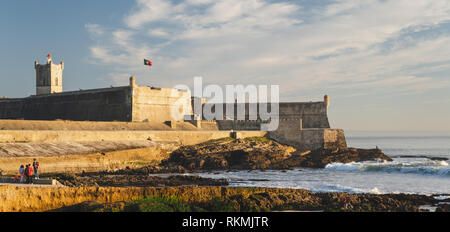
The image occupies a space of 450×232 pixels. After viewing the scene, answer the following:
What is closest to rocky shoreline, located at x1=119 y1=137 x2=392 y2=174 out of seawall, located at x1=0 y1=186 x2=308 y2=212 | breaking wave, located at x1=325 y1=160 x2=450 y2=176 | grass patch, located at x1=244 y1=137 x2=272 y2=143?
grass patch, located at x1=244 y1=137 x2=272 y2=143

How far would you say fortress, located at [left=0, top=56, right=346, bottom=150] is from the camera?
2026 inches

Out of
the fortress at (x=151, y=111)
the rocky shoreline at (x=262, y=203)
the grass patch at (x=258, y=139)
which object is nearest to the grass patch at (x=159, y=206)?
the rocky shoreline at (x=262, y=203)

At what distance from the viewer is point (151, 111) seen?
5338 cm

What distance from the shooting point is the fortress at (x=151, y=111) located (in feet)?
169

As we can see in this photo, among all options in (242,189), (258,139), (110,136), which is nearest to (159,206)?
(242,189)

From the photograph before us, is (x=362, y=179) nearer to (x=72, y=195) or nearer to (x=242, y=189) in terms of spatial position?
(x=242, y=189)

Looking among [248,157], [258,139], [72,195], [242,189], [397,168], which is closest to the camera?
[72,195]

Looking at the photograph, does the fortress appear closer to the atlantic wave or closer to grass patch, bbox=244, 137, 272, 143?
grass patch, bbox=244, 137, 272, 143

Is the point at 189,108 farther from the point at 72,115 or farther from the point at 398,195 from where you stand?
the point at 398,195

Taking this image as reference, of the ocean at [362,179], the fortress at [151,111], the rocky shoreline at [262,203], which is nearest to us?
the rocky shoreline at [262,203]

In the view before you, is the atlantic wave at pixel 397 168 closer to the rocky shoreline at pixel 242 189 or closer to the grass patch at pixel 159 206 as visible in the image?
the rocky shoreline at pixel 242 189
